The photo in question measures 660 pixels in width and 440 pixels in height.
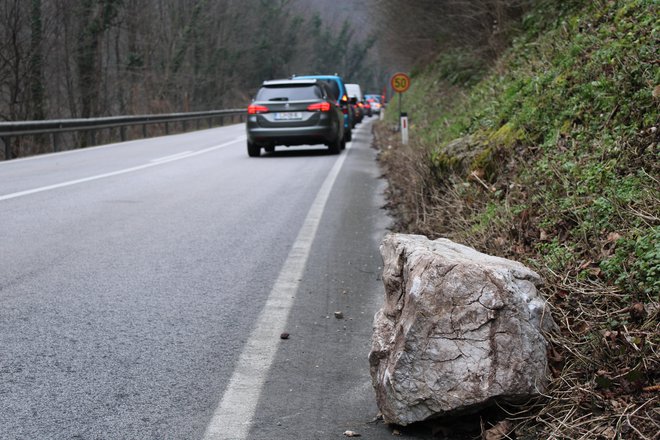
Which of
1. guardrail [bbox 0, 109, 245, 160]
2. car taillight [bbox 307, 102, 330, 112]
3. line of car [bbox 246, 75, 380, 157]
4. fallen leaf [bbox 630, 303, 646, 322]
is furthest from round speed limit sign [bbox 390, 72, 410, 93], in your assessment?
fallen leaf [bbox 630, 303, 646, 322]

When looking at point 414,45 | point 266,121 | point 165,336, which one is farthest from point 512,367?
point 414,45

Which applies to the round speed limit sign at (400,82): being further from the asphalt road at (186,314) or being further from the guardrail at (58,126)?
the asphalt road at (186,314)

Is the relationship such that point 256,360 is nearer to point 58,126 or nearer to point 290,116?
point 290,116

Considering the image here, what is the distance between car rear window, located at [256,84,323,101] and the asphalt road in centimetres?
857

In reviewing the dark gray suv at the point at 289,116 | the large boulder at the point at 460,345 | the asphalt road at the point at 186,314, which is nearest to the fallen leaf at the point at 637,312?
the large boulder at the point at 460,345

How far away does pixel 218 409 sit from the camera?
3.70m

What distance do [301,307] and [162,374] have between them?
1.57 meters

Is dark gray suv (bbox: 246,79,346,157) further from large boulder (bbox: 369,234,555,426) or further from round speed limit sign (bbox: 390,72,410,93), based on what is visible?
large boulder (bbox: 369,234,555,426)

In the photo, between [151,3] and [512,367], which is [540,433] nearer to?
[512,367]

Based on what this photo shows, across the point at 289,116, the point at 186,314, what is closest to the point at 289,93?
the point at 289,116

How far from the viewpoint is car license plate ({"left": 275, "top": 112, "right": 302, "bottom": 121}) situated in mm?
19359

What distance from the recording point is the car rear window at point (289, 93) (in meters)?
19.5

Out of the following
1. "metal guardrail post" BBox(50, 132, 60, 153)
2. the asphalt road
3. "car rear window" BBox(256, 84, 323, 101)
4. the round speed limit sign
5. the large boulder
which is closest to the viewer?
the large boulder

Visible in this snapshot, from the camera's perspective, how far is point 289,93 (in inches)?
771
